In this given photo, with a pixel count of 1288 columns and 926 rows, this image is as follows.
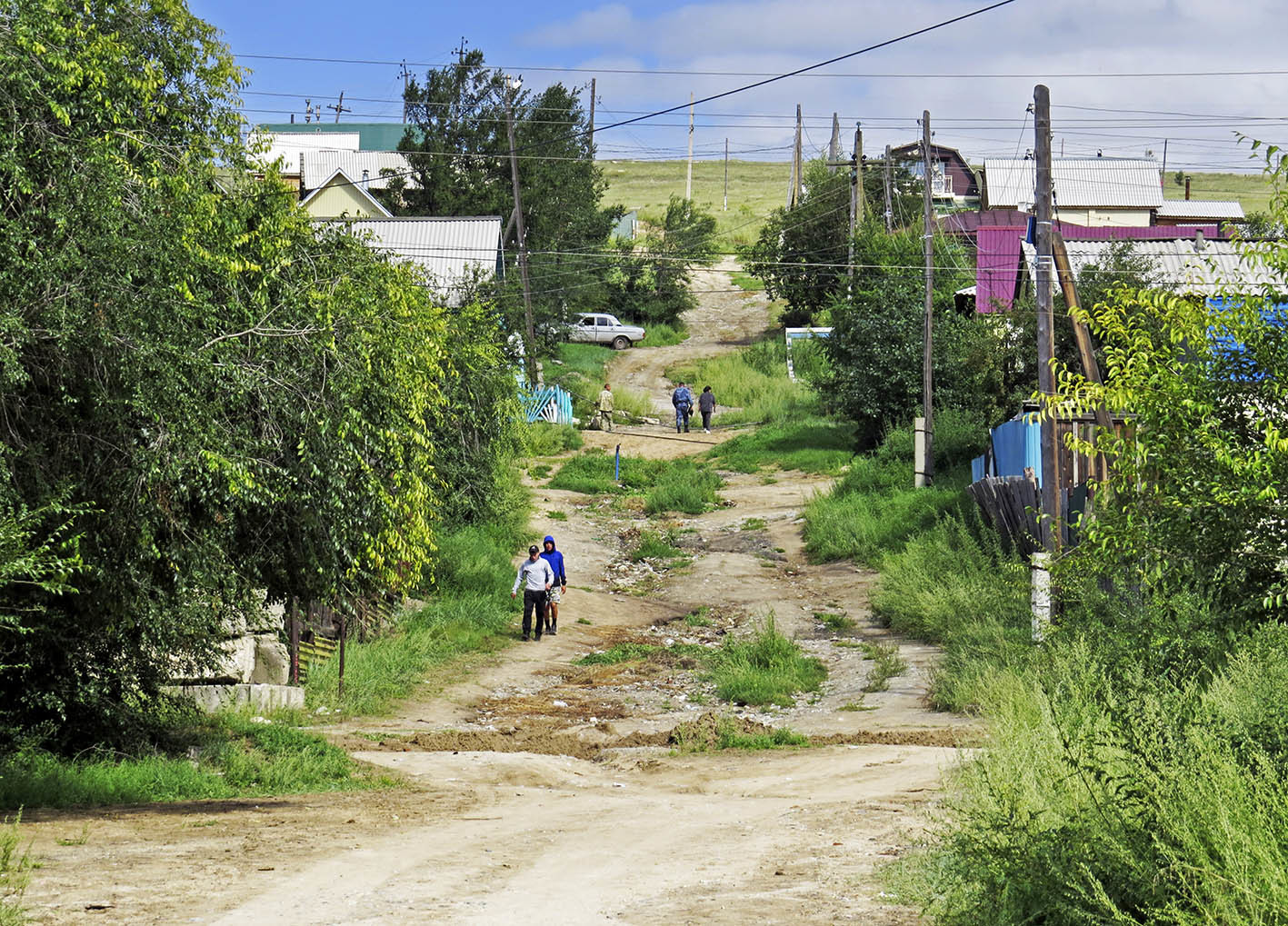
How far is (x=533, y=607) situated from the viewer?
2134 centimetres

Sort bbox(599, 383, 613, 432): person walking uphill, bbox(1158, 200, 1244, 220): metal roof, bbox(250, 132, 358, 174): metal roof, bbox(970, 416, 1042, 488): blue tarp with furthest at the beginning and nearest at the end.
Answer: bbox(1158, 200, 1244, 220): metal roof → bbox(250, 132, 358, 174): metal roof → bbox(599, 383, 613, 432): person walking uphill → bbox(970, 416, 1042, 488): blue tarp

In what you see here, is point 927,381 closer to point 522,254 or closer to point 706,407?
point 706,407

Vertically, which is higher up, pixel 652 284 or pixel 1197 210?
pixel 1197 210

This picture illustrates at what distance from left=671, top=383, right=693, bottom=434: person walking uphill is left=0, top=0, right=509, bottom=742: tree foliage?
1126 inches

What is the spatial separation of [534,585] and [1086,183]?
56.1m

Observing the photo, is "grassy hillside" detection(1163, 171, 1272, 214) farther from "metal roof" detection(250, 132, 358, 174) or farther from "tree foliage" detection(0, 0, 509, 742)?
"tree foliage" detection(0, 0, 509, 742)

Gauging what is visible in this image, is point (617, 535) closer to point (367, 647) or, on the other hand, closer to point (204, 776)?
point (367, 647)

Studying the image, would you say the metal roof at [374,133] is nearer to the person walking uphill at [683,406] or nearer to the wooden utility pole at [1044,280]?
the person walking uphill at [683,406]

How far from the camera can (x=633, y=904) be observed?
736cm

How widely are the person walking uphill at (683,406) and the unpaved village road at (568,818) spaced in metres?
18.1

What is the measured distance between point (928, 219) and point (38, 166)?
23942mm

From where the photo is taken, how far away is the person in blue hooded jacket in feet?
69.4

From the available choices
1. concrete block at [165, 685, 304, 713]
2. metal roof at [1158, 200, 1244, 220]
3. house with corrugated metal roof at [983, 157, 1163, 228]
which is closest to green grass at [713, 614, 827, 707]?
concrete block at [165, 685, 304, 713]

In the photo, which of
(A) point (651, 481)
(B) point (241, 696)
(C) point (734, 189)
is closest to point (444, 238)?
(A) point (651, 481)
